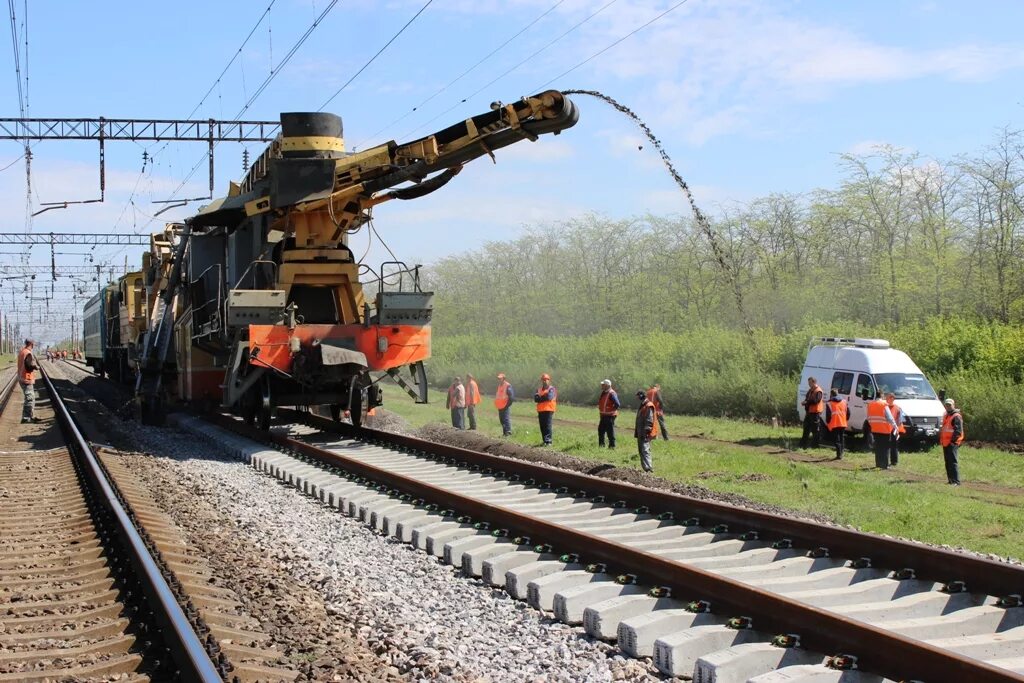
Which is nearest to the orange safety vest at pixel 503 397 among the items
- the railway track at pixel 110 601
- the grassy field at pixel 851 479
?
the grassy field at pixel 851 479

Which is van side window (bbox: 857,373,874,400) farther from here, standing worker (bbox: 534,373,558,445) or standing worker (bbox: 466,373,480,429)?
standing worker (bbox: 466,373,480,429)

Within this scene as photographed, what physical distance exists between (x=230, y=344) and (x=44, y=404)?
1668cm

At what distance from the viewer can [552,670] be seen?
4.95 m

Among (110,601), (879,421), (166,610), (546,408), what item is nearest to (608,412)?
(546,408)

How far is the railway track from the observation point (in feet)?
15.6

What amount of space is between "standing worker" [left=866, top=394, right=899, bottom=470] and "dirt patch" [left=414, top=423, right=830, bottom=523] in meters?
3.99

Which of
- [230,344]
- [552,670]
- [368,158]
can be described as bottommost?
[552,670]

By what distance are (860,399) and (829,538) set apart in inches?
601

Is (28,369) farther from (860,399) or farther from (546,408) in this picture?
(860,399)

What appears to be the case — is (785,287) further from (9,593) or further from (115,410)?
(9,593)

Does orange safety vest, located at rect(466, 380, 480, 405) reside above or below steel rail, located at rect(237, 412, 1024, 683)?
above

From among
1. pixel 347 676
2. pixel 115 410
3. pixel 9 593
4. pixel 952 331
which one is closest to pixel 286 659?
pixel 347 676

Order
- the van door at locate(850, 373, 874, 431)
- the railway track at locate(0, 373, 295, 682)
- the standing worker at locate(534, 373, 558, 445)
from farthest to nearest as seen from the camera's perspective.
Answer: the van door at locate(850, 373, 874, 431), the standing worker at locate(534, 373, 558, 445), the railway track at locate(0, 373, 295, 682)

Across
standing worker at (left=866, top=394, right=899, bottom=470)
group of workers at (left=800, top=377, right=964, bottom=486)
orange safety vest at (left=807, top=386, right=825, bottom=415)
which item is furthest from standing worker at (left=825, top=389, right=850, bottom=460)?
standing worker at (left=866, top=394, right=899, bottom=470)
